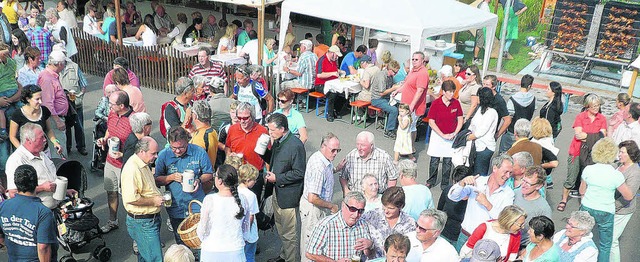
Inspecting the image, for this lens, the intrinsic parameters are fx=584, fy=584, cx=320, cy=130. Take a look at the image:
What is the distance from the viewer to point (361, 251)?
446cm

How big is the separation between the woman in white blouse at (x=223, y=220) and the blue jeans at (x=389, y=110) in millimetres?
5497

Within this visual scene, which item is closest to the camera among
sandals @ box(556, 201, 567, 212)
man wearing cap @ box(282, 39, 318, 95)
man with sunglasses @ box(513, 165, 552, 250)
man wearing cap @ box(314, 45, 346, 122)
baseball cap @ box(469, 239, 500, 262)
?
baseball cap @ box(469, 239, 500, 262)

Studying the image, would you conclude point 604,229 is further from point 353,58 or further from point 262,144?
point 353,58

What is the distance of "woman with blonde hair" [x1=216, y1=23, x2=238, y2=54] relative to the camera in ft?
41.4

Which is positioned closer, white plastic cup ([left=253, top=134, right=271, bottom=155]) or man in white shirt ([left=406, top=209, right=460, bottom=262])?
man in white shirt ([left=406, top=209, right=460, bottom=262])

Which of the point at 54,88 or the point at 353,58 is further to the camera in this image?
the point at 353,58

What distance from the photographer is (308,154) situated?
913 centimetres

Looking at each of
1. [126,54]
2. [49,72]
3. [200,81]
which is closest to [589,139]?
[200,81]

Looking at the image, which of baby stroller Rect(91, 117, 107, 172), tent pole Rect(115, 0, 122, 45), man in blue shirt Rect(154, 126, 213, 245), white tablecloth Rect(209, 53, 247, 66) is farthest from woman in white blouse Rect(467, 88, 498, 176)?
tent pole Rect(115, 0, 122, 45)

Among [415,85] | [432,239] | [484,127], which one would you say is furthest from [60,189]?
[415,85]

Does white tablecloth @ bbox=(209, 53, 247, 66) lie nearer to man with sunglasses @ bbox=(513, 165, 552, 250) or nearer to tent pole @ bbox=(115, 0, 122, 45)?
tent pole @ bbox=(115, 0, 122, 45)

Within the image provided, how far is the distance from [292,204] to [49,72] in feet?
12.6

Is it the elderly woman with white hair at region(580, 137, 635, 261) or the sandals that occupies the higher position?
the elderly woman with white hair at region(580, 137, 635, 261)

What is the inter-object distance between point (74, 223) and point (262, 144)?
6.35 feet
